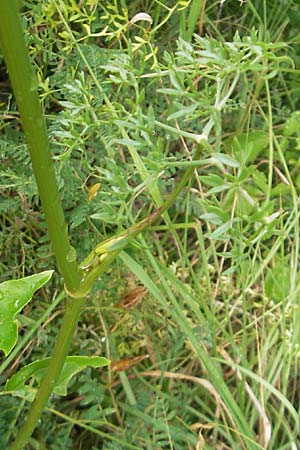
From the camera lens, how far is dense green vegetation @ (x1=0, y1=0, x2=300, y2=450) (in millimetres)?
1054

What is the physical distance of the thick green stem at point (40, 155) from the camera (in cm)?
51

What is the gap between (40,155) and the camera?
0.59m

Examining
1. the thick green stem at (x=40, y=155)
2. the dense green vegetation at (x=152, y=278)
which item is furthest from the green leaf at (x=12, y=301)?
the dense green vegetation at (x=152, y=278)

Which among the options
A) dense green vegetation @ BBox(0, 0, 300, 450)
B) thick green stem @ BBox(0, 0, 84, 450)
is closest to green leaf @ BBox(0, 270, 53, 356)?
thick green stem @ BBox(0, 0, 84, 450)

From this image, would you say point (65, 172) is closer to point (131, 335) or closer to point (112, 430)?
point (131, 335)

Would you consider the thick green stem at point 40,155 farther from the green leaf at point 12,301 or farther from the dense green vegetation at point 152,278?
the dense green vegetation at point 152,278

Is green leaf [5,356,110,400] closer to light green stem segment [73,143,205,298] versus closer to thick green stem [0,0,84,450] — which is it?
thick green stem [0,0,84,450]

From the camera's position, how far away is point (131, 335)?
4.01 ft

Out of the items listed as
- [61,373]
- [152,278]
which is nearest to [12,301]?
[61,373]

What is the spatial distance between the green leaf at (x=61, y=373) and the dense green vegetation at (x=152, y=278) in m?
0.18

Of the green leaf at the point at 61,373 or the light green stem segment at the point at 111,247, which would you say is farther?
the green leaf at the point at 61,373

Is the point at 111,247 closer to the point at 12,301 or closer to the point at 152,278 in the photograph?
the point at 12,301

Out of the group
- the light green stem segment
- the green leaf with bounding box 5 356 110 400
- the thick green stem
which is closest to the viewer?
the thick green stem

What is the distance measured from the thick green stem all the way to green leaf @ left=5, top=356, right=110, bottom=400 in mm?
45
